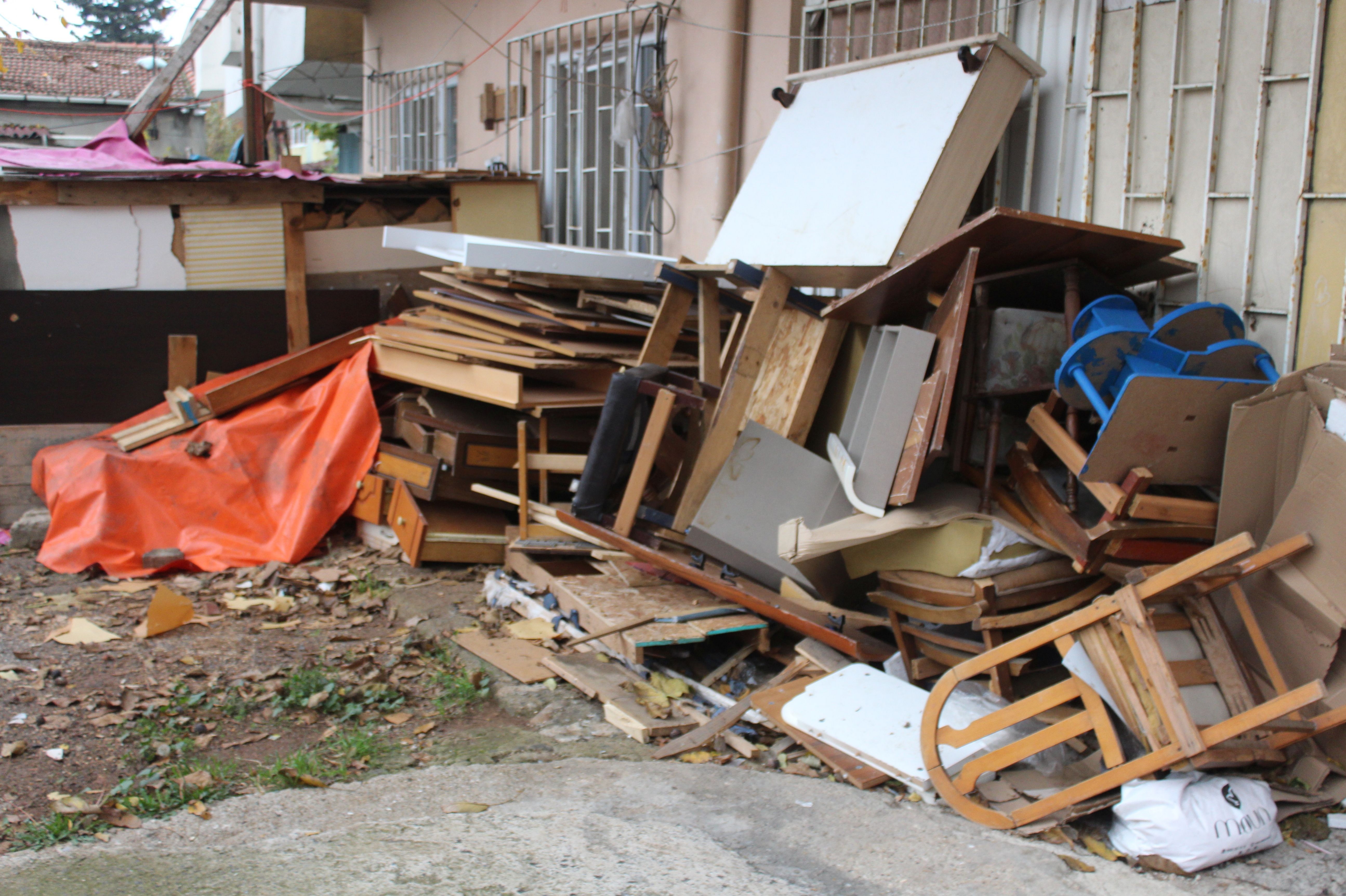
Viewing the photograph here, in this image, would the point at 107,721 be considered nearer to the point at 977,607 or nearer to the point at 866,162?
the point at 977,607

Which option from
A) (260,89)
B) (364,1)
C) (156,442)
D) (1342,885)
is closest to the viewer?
(1342,885)

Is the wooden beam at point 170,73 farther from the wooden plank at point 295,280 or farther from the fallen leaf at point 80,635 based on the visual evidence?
the fallen leaf at point 80,635

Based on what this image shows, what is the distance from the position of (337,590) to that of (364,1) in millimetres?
8720

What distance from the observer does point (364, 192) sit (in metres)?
8.05

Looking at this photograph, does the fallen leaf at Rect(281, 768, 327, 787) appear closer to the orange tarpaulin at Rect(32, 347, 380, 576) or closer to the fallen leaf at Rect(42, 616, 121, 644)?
the fallen leaf at Rect(42, 616, 121, 644)

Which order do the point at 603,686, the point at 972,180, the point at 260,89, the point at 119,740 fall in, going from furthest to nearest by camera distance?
1. the point at 260,89
2. the point at 972,180
3. the point at 603,686
4. the point at 119,740

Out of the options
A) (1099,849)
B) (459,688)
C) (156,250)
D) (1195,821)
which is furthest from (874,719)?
(156,250)

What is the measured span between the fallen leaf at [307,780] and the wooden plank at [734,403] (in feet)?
6.26

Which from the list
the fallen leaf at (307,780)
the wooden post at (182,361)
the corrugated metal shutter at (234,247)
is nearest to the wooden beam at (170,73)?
the corrugated metal shutter at (234,247)

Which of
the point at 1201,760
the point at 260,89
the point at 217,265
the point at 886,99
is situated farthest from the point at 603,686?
the point at 260,89

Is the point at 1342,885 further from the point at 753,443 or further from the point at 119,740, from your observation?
the point at 119,740

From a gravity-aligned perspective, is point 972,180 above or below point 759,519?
above

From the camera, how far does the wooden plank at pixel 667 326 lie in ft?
17.8

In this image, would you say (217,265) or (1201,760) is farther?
(217,265)
